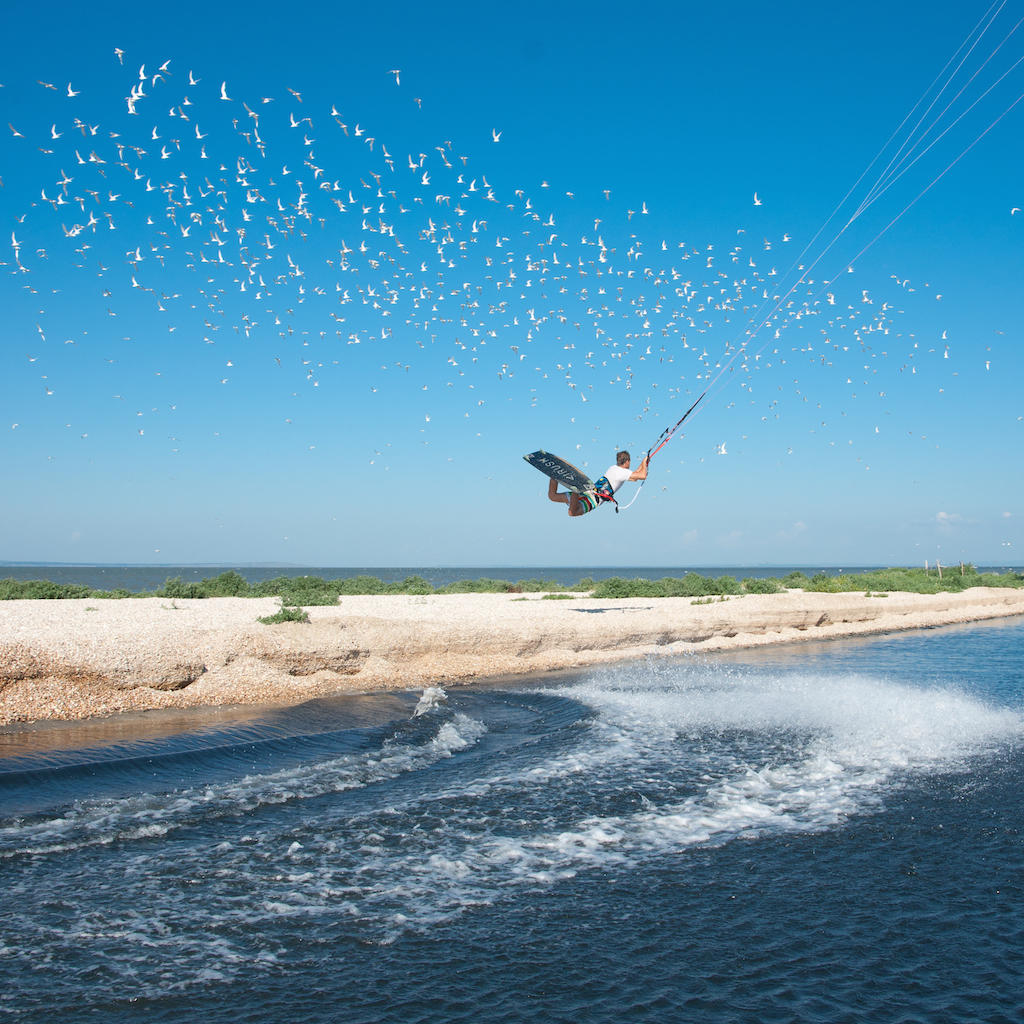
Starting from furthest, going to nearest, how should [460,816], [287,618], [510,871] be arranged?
[287,618] → [460,816] → [510,871]

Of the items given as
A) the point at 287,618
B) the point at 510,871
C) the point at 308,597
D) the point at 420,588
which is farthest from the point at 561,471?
the point at 420,588

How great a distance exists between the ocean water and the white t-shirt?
591cm

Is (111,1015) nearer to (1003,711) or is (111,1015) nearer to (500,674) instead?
(500,674)

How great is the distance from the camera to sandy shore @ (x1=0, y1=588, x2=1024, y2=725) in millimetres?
15195

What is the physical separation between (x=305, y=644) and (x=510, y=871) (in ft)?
40.4

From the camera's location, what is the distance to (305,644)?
18844 mm

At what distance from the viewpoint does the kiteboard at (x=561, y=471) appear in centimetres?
→ 1759

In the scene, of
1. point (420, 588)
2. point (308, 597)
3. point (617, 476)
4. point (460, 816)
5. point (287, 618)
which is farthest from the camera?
point (420, 588)

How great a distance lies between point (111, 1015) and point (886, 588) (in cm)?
5976

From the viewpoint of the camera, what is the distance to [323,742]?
1311cm

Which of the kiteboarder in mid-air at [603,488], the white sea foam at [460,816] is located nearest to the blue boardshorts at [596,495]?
the kiteboarder in mid-air at [603,488]

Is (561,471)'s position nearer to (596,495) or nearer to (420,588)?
(596,495)

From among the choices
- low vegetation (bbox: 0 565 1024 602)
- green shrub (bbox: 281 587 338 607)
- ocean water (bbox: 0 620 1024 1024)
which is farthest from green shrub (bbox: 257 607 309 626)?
green shrub (bbox: 281 587 338 607)

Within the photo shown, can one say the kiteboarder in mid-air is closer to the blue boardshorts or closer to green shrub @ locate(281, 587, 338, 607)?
the blue boardshorts
